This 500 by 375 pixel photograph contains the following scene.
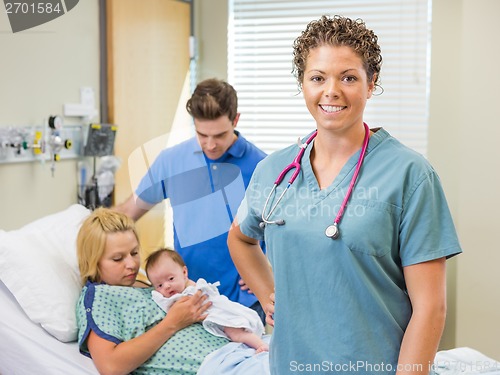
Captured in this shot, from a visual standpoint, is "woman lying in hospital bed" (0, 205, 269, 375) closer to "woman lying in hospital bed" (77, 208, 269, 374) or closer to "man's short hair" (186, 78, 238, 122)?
"woman lying in hospital bed" (77, 208, 269, 374)

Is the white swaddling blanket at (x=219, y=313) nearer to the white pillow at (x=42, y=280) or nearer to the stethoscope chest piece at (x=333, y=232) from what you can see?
the white pillow at (x=42, y=280)

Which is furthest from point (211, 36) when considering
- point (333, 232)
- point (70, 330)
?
point (333, 232)

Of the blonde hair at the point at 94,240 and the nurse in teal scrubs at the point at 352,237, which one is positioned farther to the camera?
the blonde hair at the point at 94,240

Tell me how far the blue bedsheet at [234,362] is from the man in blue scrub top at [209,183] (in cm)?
37

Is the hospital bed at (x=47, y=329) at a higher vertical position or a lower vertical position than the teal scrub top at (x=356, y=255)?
lower

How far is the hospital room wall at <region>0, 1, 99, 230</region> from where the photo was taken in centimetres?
249

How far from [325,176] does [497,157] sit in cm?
208

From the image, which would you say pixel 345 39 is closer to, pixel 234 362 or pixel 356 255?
pixel 356 255

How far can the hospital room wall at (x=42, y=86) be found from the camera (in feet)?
8.16

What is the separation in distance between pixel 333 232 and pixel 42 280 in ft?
3.72

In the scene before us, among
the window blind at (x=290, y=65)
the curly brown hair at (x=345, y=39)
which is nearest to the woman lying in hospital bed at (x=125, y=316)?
the curly brown hair at (x=345, y=39)

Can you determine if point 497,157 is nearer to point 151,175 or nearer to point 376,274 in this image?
point 151,175

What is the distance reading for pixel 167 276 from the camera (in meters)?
2.04

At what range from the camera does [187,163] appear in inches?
94.8
